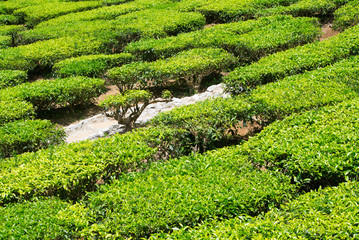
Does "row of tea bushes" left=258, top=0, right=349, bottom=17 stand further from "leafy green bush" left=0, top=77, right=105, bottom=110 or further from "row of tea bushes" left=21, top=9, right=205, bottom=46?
"leafy green bush" left=0, top=77, right=105, bottom=110

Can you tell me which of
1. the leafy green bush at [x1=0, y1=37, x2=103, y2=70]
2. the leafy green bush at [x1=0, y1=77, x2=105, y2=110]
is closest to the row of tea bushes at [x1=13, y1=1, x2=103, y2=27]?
the leafy green bush at [x1=0, y1=37, x2=103, y2=70]

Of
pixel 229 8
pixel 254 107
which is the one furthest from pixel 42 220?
pixel 229 8

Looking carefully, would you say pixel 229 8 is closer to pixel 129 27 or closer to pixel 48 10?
pixel 129 27

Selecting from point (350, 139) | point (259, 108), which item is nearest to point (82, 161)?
point (259, 108)

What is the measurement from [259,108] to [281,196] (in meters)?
3.67

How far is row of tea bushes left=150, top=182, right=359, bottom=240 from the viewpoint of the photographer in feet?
16.4

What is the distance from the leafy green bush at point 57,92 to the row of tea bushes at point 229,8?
970cm

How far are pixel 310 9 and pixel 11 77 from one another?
14799mm

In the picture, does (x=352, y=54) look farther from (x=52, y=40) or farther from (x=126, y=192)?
(x=52, y=40)

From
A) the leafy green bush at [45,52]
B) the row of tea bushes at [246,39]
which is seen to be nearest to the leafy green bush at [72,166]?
the row of tea bushes at [246,39]

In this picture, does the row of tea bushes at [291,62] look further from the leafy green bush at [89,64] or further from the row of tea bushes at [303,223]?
the row of tea bushes at [303,223]

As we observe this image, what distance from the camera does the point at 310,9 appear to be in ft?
60.0

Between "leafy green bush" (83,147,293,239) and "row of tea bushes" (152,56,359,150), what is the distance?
2.11 metres

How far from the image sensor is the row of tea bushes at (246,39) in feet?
47.9
